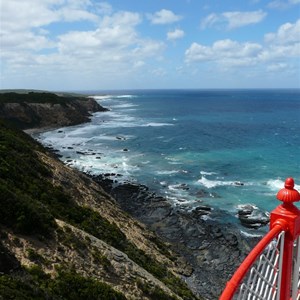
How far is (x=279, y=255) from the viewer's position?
4.03 meters

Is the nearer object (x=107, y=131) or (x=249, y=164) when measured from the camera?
(x=249, y=164)

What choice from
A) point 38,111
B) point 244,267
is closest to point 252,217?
point 244,267

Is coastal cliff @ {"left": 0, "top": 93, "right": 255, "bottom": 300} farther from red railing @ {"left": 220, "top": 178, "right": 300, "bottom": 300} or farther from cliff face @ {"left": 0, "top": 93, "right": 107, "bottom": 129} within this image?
cliff face @ {"left": 0, "top": 93, "right": 107, "bottom": 129}

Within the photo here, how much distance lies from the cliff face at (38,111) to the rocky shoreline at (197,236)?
52.7m

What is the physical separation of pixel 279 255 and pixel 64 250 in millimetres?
13803

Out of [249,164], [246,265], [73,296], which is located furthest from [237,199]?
[246,265]

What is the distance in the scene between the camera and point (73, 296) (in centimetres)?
1335

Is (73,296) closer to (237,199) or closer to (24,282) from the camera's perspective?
(24,282)

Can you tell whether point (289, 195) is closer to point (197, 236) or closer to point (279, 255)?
point (279, 255)

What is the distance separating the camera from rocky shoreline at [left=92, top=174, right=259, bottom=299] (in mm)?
25203

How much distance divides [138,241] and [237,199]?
58.7 feet

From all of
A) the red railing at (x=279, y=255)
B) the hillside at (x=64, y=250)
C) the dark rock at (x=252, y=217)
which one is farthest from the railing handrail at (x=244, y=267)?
the dark rock at (x=252, y=217)

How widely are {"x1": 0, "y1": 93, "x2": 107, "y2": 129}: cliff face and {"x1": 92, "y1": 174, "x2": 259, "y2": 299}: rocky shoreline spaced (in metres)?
52.7

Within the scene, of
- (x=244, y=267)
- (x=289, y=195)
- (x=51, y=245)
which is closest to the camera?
Answer: (x=244, y=267)
